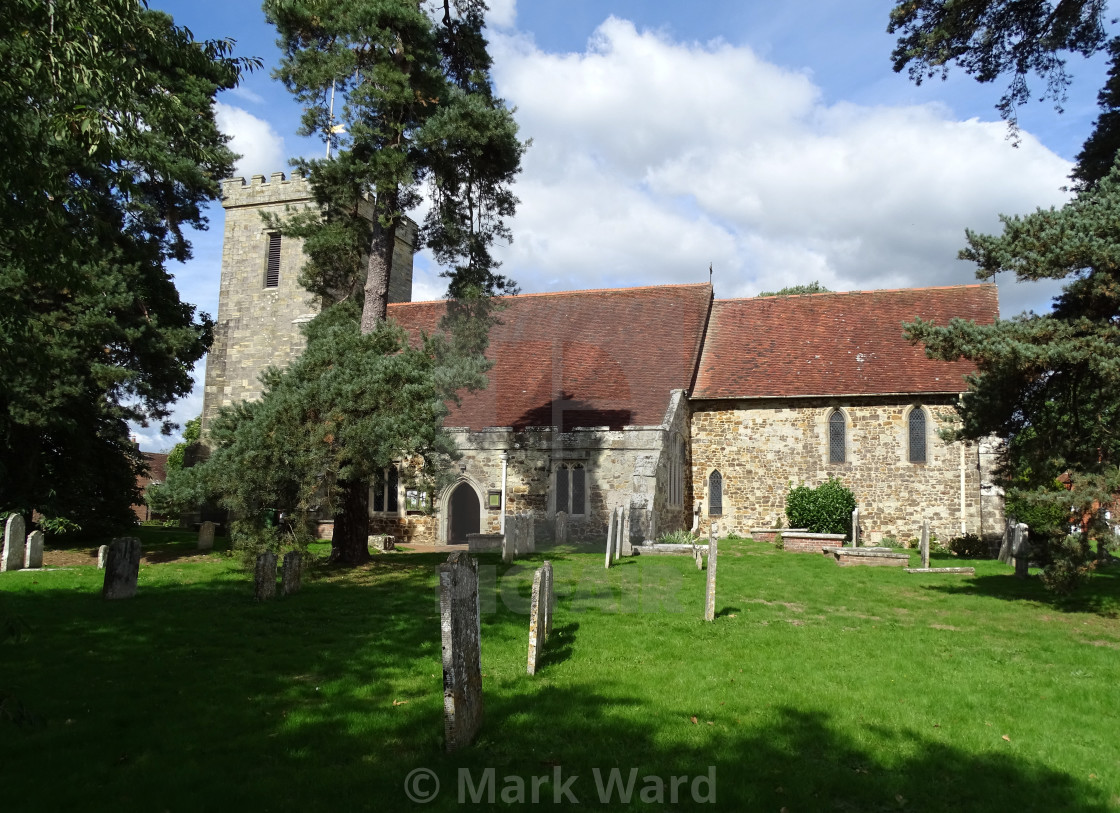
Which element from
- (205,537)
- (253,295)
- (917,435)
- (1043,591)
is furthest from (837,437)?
(253,295)

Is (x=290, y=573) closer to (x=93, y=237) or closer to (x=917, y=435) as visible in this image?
(x=93, y=237)

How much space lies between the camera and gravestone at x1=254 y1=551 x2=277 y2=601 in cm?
1109

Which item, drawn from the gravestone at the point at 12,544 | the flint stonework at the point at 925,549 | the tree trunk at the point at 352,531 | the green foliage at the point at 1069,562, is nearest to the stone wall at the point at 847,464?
the flint stonework at the point at 925,549

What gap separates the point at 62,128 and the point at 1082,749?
9399mm

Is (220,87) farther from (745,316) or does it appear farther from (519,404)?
(745,316)

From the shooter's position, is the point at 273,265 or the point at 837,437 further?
the point at 273,265

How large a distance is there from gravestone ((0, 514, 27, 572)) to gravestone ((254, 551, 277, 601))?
20.7 feet

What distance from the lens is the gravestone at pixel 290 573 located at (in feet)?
38.1

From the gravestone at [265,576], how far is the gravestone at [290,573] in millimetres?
414

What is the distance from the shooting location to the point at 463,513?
2491 cm

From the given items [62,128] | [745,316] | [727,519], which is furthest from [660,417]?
[62,128]

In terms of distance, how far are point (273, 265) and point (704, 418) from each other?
1647 cm

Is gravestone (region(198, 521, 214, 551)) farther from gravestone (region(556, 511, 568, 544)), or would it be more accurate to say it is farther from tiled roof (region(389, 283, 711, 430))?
gravestone (region(556, 511, 568, 544))

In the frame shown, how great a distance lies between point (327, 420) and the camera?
12688 mm
